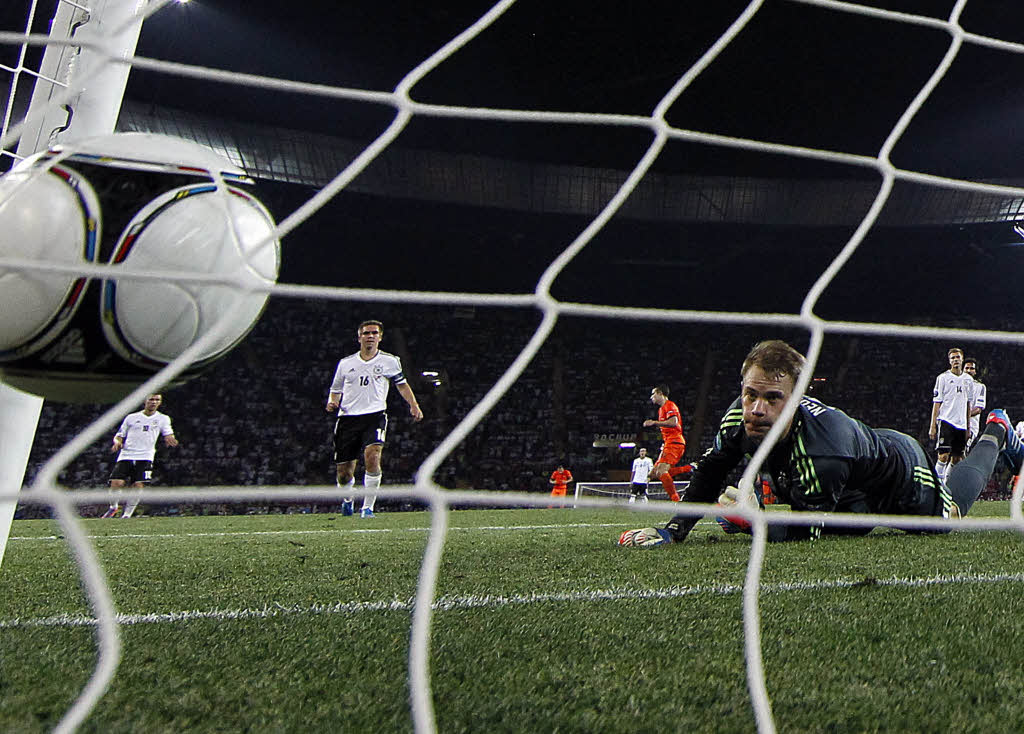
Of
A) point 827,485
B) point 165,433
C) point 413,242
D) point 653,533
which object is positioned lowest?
point 165,433

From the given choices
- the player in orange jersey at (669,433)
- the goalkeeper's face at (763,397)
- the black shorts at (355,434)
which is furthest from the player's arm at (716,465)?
the player in orange jersey at (669,433)

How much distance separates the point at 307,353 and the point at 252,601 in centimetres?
1200

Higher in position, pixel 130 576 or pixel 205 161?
pixel 205 161

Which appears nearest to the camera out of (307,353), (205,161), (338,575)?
(205,161)

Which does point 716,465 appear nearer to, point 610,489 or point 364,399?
point 364,399

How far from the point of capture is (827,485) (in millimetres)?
2711

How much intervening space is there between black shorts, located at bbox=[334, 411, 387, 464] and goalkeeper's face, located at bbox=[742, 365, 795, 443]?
342 centimetres

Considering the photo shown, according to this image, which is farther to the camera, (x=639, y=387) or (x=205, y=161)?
(x=639, y=387)

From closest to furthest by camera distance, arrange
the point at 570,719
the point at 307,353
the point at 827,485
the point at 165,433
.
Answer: the point at 570,719 < the point at 827,485 < the point at 165,433 < the point at 307,353

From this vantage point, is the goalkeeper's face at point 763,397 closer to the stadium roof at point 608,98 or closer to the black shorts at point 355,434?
the black shorts at point 355,434

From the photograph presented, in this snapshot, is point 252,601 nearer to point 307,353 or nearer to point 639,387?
point 307,353

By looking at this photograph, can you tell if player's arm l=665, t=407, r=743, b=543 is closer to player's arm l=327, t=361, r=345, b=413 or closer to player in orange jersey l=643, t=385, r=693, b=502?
player's arm l=327, t=361, r=345, b=413

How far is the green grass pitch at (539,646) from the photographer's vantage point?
3.29ft

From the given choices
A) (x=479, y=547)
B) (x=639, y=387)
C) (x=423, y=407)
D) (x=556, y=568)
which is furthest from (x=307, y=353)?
(x=556, y=568)
